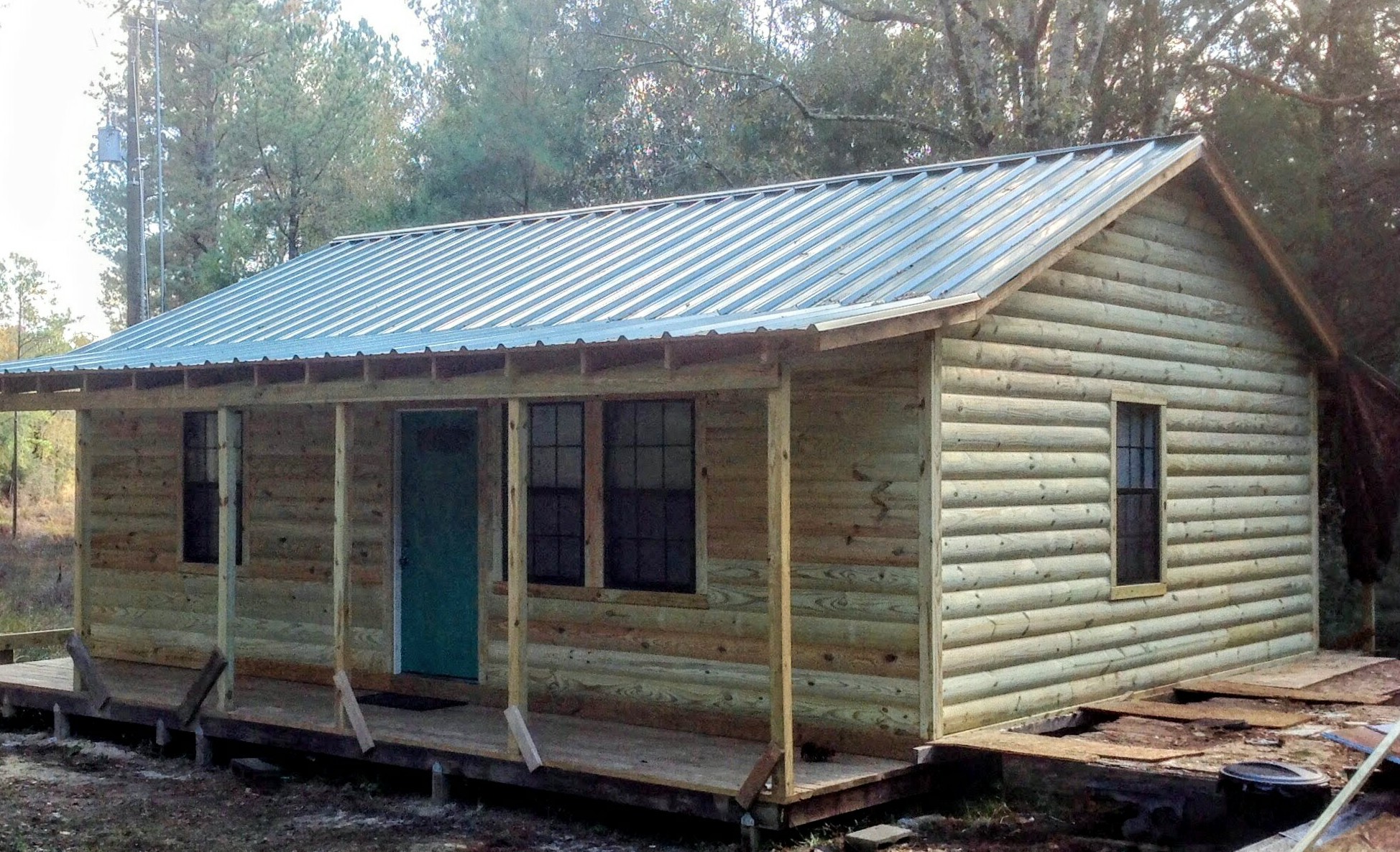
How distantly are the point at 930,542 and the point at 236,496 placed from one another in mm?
7025

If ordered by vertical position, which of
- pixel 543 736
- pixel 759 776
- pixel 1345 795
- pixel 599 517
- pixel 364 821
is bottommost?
pixel 364 821

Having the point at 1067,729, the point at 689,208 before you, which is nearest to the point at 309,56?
the point at 689,208

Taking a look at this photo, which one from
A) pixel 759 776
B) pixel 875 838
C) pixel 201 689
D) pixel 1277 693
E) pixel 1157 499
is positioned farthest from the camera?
pixel 1157 499

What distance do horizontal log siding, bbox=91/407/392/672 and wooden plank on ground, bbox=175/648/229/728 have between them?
1493 millimetres

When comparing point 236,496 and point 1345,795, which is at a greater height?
point 236,496

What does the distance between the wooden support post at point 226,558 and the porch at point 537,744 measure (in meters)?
0.23

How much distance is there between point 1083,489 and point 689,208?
4552mm

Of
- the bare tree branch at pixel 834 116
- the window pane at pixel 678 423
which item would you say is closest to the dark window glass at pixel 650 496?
the window pane at pixel 678 423

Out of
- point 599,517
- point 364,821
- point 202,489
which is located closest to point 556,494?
point 599,517

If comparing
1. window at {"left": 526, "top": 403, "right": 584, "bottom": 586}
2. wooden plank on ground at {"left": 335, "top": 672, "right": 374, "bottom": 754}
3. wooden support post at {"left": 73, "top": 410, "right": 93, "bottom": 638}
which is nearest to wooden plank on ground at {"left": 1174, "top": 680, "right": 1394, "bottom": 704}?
Answer: window at {"left": 526, "top": 403, "right": 584, "bottom": 586}

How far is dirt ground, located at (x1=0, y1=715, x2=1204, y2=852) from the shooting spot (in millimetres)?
8289

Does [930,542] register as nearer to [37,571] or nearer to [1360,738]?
[1360,738]

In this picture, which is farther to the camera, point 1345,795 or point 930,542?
point 930,542

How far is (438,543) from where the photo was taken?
38.4 feet
